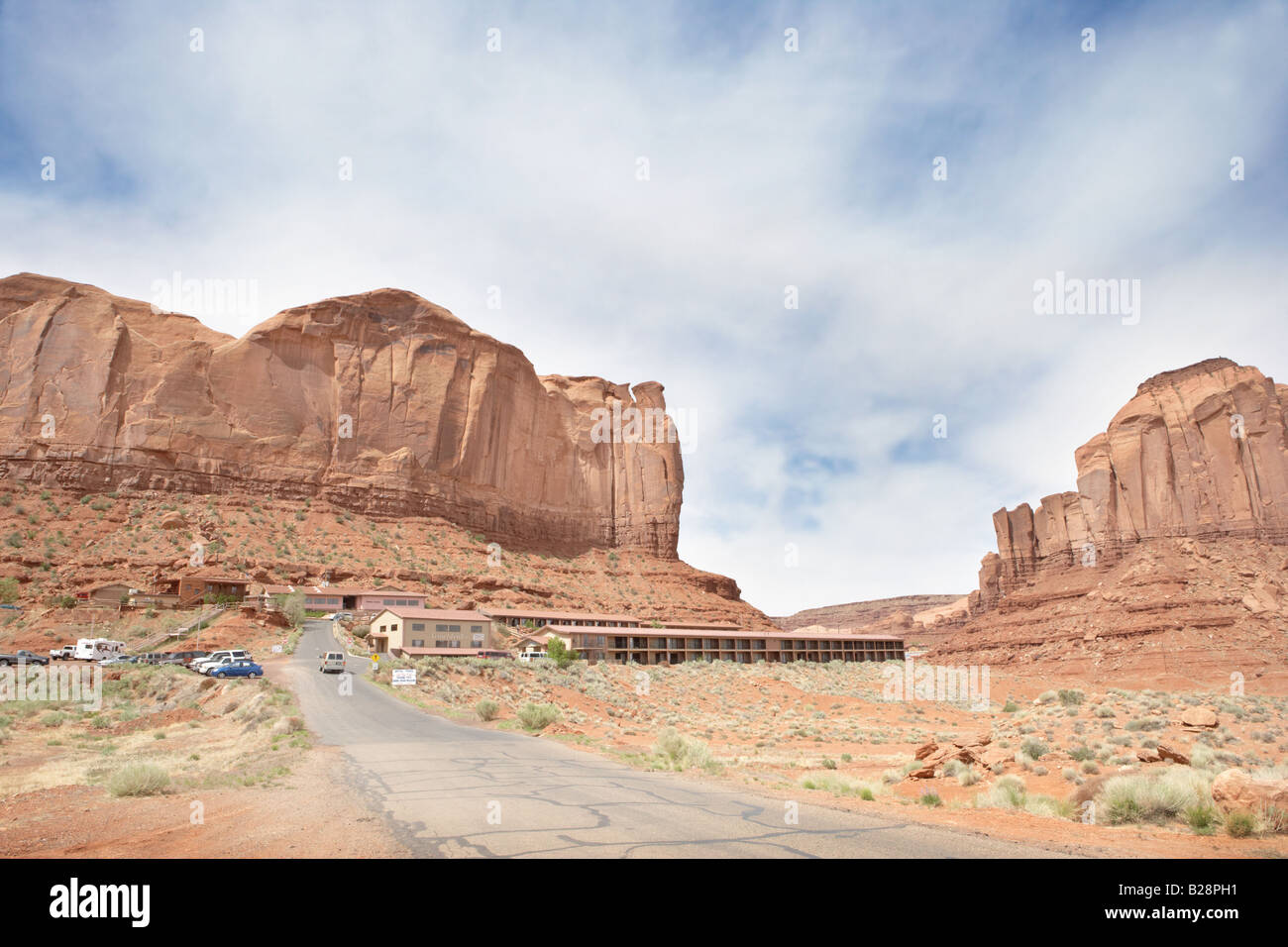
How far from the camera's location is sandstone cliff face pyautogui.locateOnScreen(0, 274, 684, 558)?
7956 centimetres

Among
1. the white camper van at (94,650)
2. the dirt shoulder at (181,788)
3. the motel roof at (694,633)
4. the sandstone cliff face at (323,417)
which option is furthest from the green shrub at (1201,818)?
the sandstone cliff face at (323,417)

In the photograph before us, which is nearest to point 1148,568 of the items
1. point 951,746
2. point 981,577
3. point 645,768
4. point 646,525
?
point 981,577

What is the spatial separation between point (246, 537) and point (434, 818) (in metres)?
74.0

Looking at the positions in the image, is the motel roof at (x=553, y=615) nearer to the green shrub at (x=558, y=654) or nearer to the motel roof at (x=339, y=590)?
the motel roof at (x=339, y=590)

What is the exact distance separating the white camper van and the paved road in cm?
3526

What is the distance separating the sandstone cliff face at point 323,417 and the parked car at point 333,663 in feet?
165

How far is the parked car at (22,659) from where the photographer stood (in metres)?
41.4

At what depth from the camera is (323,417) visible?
3664 inches

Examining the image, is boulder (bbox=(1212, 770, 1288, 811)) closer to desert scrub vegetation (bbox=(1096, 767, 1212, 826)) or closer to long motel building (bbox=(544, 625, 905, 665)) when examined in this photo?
desert scrub vegetation (bbox=(1096, 767, 1212, 826))

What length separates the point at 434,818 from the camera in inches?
393

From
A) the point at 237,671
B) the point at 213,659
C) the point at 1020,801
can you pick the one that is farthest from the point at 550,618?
the point at 1020,801

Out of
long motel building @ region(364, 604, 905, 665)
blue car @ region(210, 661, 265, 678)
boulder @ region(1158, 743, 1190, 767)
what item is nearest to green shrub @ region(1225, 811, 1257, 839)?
boulder @ region(1158, 743, 1190, 767)

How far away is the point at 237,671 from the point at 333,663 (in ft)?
16.2
